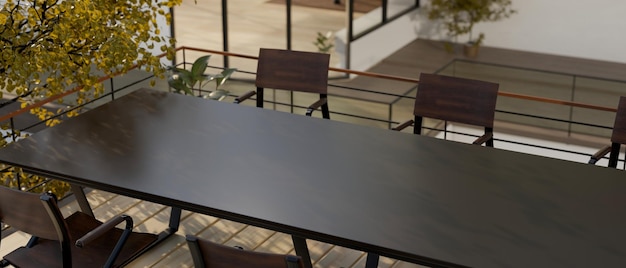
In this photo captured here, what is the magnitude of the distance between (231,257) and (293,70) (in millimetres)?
2340

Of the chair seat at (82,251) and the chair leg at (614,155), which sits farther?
the chair leg at (614,155)

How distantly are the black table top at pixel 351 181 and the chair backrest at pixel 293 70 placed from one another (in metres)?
0.70

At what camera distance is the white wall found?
1141 centimetres

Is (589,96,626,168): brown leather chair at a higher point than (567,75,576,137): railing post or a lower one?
higher

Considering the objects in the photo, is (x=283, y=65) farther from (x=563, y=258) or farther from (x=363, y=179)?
(x=563, y=258)

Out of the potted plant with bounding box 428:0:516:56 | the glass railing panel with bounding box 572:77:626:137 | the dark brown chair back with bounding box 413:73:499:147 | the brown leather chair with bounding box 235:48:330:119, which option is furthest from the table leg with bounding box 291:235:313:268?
the potted plant with bounding box 428:0:516:56

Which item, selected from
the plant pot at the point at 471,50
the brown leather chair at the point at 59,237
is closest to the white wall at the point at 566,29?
the plant pot at the point at 471,50

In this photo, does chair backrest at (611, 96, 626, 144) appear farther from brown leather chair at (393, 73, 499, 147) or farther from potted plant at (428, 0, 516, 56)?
potted plant at (428, 0, 516, 56)

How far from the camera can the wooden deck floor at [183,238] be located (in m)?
4.48

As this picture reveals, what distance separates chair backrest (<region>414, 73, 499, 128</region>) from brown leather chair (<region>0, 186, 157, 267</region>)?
5.71ft

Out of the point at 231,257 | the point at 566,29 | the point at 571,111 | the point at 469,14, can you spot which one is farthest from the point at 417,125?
the point at 566,29

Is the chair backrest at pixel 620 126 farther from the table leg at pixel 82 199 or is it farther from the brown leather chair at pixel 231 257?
the table leg at pixel 82 199

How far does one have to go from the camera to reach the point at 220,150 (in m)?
4.02

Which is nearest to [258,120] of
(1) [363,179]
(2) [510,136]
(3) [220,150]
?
(3) [220,150]
